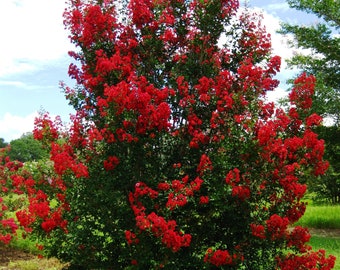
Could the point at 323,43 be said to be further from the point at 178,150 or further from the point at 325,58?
the point at 178,150

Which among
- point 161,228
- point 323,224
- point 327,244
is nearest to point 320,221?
point 323,224

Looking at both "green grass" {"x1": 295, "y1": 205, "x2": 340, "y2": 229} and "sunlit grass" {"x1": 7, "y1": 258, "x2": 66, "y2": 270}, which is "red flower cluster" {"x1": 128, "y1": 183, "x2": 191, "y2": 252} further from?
"green grass" {"x1": 295, "y1": 205, "x2": 340, "y2": 229}

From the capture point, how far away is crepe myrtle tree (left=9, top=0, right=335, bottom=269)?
19.2 feet

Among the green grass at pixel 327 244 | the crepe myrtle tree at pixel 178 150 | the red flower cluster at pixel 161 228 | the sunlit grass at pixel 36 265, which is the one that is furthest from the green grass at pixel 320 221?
the red flower cluster at pixel 161 228

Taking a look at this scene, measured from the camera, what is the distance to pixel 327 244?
12461 millimetres

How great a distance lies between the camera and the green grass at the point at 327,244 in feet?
37.4

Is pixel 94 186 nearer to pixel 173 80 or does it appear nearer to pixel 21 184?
pixel 173 80

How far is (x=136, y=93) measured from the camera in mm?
5688

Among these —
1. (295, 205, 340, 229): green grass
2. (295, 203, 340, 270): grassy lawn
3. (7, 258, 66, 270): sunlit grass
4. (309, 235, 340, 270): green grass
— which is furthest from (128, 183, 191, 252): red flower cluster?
(295, 205, 340, 229): green grass

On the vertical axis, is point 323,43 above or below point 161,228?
above

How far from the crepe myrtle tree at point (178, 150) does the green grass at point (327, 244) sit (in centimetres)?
535

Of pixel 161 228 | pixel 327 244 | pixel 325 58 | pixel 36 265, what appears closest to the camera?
pixel 161 228

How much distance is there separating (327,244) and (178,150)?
7.96m

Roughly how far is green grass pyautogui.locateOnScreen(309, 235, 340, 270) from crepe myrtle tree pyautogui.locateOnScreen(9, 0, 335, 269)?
5.35m
